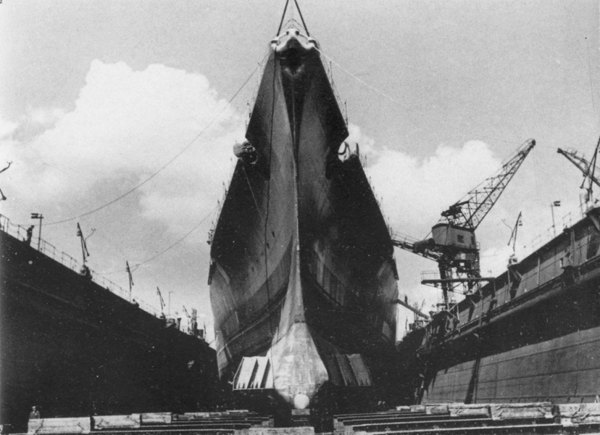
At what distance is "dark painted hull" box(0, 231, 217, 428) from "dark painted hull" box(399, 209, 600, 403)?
12899mm

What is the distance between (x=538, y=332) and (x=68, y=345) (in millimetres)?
13827

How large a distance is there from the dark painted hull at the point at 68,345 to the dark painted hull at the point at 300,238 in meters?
5.08

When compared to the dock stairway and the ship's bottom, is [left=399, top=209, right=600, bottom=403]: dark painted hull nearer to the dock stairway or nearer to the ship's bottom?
the ship's bottom

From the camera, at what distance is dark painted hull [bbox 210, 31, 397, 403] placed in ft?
35.2

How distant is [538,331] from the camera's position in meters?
13.7

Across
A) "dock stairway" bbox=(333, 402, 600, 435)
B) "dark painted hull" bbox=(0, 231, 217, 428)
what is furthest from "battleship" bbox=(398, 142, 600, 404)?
"dark painted hull" bbox=(0, 231, 217, 428)

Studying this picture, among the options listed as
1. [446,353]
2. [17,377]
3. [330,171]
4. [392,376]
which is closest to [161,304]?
[392,376]

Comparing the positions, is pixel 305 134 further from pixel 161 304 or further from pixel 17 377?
pixel 161 304

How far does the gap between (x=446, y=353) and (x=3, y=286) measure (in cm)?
1845

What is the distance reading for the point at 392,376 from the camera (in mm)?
26141

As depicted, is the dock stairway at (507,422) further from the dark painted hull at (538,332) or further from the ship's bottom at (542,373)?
the dark painted hull at (538,332)

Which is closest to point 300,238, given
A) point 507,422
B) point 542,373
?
point 507,422

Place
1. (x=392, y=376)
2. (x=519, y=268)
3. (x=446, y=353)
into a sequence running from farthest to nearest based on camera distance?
(x=392, y=376) < (x=446, y=353) < (x=519, y=268)

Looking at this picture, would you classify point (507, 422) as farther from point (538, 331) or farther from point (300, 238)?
point (538, 331)
